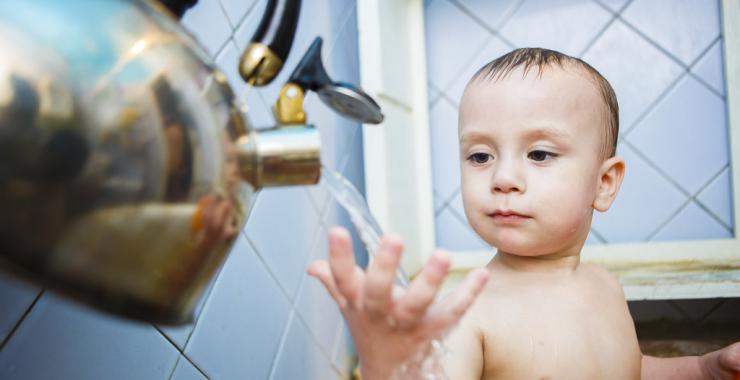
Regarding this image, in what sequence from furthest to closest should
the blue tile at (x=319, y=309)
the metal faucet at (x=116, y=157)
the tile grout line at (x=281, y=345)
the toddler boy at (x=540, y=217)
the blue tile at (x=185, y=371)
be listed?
the blue tile at (x=319, y=309)
the tile grout line at (x=281, y=345)
the toddler boy at (x=540, y=217)
the blue tile at (x=185, y=371)
the metal faucet at (x=116, y=157)

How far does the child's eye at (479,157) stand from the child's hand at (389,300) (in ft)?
1.15

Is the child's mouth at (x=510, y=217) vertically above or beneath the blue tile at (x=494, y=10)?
beneath

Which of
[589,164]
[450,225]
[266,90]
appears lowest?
[450,225]

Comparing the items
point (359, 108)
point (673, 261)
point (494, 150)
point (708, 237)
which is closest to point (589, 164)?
point (494, 150)

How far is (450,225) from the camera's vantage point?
1.50 m

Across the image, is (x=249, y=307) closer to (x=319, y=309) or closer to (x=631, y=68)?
(x=319, y=309)

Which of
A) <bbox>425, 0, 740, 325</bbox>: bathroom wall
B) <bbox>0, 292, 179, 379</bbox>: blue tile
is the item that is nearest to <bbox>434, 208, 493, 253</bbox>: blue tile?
<bbox>425, 0, 740, 325</bbox>: bathroom wall

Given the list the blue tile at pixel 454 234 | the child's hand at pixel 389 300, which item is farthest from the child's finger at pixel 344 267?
the blue tile at pixel 454 234

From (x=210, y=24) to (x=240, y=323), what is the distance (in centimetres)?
37

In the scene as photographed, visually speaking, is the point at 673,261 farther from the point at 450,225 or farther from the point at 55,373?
the point at 55,373

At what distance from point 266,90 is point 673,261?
103 cm

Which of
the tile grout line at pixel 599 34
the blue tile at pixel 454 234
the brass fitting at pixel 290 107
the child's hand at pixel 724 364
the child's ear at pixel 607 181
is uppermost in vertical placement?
the tile grout line at pixel 599 34

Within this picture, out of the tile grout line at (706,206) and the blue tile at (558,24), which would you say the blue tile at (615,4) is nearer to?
the blue tile at (558,24)

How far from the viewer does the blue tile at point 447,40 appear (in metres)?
1.48
